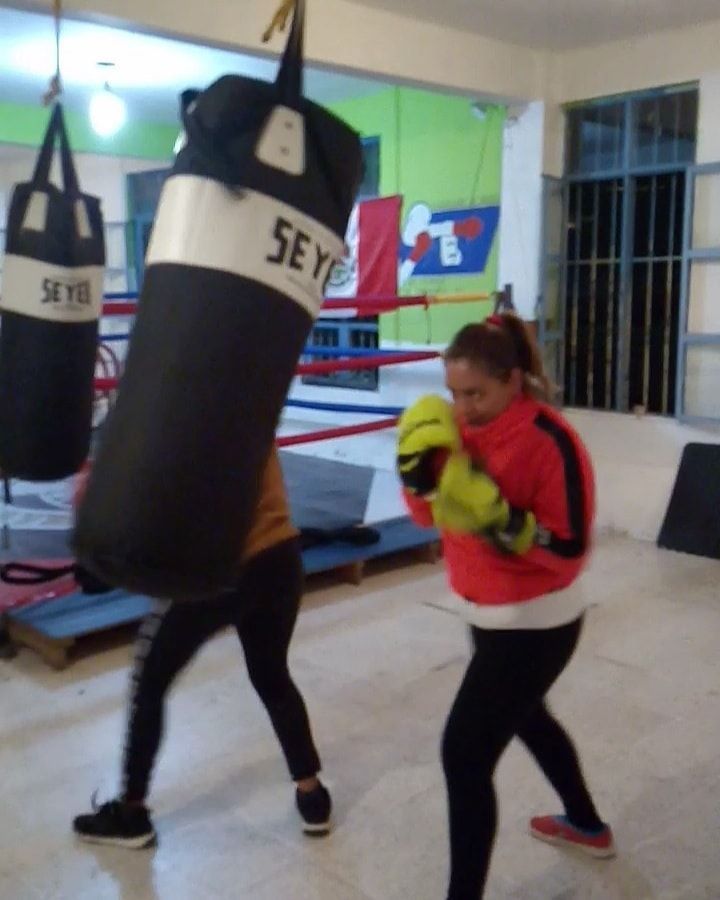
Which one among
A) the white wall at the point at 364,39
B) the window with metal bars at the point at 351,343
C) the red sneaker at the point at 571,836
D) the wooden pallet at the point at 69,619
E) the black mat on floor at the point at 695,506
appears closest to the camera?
the red sneaker at the point at 571,836

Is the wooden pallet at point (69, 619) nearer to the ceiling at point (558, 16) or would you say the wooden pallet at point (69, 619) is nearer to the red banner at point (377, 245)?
the ceiling at point (558, 16)

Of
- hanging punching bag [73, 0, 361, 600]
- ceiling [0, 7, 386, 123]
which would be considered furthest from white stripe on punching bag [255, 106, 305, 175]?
ceiling [0, 7, 386, 123]

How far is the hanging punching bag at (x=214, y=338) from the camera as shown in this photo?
1273 millimetres

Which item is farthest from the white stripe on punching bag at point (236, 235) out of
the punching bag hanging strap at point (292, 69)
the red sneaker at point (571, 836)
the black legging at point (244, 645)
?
the red sneaker at point (571, 836)

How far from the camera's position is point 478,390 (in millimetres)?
1712

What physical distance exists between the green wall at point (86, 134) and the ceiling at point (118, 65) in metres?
0.23

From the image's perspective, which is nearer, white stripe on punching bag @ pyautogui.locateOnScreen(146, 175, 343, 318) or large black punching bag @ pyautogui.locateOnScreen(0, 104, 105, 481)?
white stripe on punching bag @ pyautogui.locateOnScreen(146, 175, 343, 318)

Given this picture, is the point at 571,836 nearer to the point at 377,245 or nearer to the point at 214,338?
the point at 214,338

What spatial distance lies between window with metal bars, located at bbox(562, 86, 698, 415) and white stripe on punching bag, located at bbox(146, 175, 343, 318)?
4219mm

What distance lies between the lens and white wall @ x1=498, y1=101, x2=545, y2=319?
→ 17.9 ft

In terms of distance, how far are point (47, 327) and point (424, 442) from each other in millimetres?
1281

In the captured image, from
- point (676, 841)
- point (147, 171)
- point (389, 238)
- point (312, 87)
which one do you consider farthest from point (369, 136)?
point (676, 841)

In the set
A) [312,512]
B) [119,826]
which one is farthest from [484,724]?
[312,512]

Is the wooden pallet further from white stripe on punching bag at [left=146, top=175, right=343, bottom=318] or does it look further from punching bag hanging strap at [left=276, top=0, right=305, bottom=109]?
punching bag hanging strap at [left=276, top=0, right=305, bottom=109]
